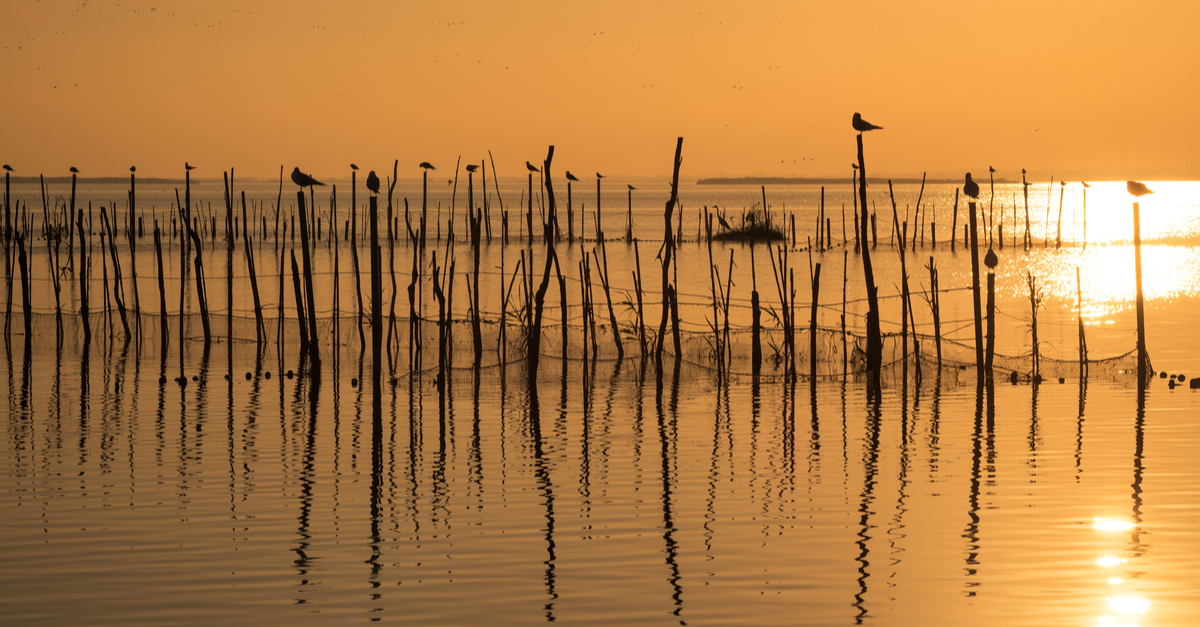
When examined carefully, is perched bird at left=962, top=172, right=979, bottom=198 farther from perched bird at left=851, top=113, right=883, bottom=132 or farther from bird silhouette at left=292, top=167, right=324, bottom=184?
bird silhouette at left=292, top=167, right=324, bottom=184

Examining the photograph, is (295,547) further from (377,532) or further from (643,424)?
(643,424)

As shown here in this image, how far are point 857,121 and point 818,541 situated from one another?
20.5 ft

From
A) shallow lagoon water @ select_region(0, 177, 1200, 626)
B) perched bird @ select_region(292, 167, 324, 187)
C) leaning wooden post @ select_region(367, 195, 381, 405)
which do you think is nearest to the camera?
shallow lagoon water @ select_region(0, 177, 1200, 626)

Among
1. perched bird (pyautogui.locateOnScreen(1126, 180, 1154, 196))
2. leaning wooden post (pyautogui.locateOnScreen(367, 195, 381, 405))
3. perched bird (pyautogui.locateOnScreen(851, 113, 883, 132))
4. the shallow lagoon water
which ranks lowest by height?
the shallow lagoon water

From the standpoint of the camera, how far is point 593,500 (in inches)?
305

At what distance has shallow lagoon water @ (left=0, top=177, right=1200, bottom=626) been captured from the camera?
5730mm

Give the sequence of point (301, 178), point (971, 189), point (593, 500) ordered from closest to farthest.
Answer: point (593, 500), point (301, 178), point (971, 189)

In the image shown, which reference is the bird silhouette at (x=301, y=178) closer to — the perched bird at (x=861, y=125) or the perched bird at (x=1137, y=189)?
the perched bird at (x=861, y=125)

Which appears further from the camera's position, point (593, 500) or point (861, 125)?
point (861, 125)

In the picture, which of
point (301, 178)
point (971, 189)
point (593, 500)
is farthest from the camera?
point (971, 189)

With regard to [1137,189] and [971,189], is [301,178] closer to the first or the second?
[971,189]

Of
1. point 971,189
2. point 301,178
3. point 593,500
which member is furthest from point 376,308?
point 971,189

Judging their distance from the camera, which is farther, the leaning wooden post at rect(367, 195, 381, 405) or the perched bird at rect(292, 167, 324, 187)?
the perched bird at rect(292, 167, 324, 187)

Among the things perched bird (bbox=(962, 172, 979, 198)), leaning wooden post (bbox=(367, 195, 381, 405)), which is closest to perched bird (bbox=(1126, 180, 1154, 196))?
perched bird (bbox=(962, 172, 979, 198))
